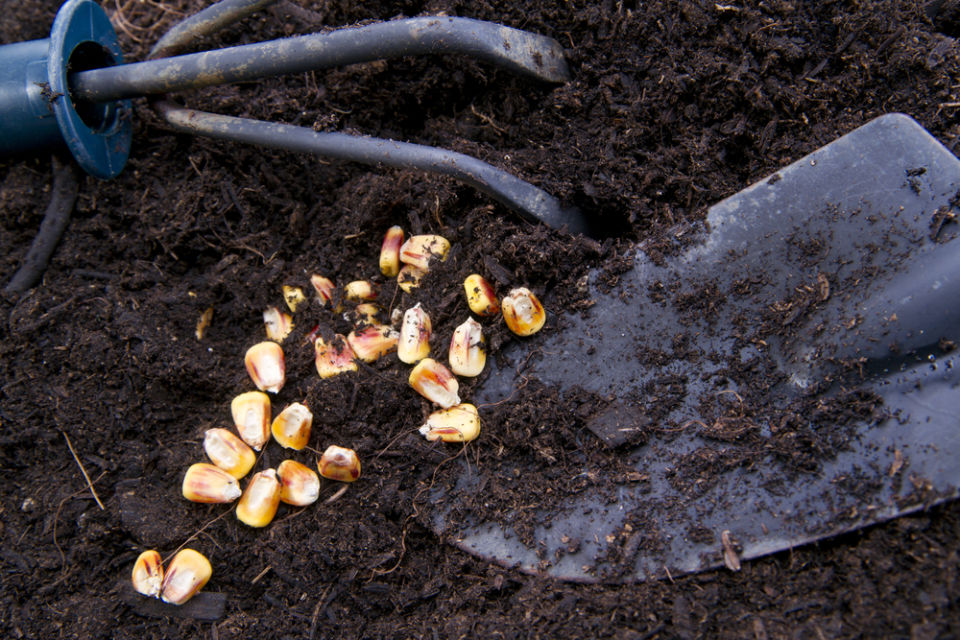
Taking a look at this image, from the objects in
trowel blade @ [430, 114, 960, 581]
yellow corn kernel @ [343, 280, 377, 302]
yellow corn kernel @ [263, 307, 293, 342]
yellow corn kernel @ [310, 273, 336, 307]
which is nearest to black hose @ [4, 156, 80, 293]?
yellow corn kernel @ [263, 307, 293, 342]

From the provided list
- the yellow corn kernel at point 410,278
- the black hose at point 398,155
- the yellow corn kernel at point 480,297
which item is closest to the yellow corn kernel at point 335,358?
the yellow corn kernel at point 410,278

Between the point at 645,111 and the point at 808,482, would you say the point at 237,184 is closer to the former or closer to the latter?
the point at 645,111

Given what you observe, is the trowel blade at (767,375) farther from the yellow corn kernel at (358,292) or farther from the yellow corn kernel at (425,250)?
the yellow corn kernel at (358,292)

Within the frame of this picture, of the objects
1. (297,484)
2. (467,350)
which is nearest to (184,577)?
(297,484)

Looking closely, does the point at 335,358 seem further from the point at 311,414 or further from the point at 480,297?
the point at 480,297

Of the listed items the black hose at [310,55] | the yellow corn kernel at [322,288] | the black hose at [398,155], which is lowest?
the yellow corn kernel at [322,288]

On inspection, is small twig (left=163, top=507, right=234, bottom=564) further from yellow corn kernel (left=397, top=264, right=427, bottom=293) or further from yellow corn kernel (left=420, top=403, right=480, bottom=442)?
yellow corn kernel (left=397, top=264, right=427, bottom=293)
